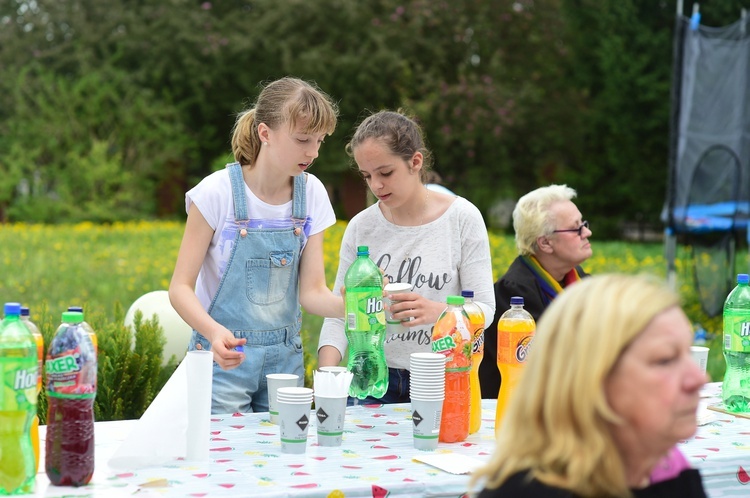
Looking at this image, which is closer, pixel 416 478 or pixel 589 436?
pixel 589 436

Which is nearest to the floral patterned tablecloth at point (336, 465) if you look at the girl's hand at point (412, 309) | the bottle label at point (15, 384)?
the bottle label at point (15, 384)

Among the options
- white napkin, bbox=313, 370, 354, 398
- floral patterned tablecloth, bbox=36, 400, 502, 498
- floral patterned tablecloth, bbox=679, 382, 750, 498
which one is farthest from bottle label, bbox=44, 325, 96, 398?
floral patterned tablecloth, bbox=679, 382, 750, 498

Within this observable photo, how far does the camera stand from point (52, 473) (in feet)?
7.54

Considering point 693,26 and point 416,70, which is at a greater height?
point 416,70

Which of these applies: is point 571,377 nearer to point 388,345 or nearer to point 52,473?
point 52,473

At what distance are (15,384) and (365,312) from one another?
3.86ft

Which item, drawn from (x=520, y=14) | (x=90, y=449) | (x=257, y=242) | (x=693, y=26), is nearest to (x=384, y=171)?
(x=257, y=242)

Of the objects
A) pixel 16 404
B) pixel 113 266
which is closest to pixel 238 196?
pixel 16 404

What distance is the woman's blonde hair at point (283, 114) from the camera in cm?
328

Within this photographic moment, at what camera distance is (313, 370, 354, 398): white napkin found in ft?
8.97

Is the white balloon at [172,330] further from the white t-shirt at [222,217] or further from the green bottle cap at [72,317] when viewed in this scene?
the green bottle cap at [72,317]

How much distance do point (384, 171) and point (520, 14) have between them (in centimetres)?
2135

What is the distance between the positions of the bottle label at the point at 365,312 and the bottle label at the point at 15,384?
1.12 metres

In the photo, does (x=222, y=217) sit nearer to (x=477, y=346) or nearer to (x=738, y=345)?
(x=477, y=346)
